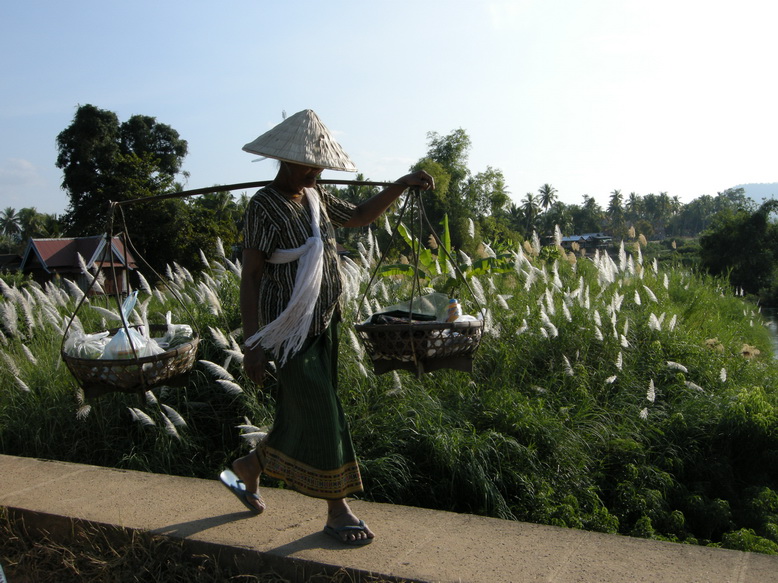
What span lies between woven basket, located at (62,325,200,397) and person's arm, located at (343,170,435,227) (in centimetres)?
120

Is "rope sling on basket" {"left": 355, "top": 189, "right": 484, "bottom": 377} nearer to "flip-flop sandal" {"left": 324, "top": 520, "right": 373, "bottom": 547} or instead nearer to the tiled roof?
"flip-flop sandal" {"left": 324, "top": 520, "right": 373, "bottom": 547}

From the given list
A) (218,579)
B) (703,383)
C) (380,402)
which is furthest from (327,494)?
(703,383)

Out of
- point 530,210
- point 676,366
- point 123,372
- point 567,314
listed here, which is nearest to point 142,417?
point 123,372

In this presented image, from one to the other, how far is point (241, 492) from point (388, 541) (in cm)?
81

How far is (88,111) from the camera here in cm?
3675

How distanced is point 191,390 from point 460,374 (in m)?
2.07

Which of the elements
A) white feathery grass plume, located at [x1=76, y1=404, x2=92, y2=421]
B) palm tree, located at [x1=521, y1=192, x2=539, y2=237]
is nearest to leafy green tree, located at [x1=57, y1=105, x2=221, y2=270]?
white feathery grass plume, located at [x1=76, y1=404, x2=92, y2=421]

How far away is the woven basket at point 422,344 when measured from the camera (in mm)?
3482

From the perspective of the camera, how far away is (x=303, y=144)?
3.05 metres

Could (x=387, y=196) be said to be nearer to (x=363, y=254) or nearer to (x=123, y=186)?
(x=363, y=254)

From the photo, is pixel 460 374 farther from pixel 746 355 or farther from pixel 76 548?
pixel 746 355

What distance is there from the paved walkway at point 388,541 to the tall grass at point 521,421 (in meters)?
0.69

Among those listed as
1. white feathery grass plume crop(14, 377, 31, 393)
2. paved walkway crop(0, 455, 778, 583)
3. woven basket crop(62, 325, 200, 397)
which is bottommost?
paved walkway crop(0, 455, 778, 583)

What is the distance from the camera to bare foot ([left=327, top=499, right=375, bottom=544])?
→ 10.1ft
